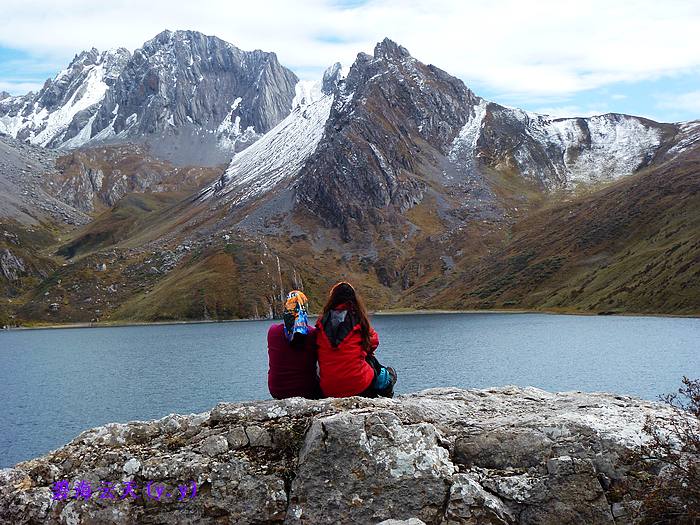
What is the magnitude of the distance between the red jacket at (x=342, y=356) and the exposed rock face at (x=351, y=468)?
95 cm

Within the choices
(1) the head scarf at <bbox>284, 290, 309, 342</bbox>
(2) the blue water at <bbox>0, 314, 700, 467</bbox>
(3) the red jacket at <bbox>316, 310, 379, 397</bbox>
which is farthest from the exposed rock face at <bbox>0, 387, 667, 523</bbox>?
(2) the blue water at <bbox>0, 314, 700, 467</bbox>

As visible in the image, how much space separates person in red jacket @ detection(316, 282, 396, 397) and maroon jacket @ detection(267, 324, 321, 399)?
1.63 feet

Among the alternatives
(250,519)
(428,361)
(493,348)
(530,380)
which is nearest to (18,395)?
(428,361)

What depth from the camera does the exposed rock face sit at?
1024 centimetres

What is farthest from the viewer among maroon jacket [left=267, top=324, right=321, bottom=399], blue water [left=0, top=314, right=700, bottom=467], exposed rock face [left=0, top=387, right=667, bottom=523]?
blue water [left=0, top=314, right=700, bottom=467]

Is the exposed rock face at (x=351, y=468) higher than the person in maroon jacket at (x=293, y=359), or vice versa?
the person in maroon jacket at (x=293, y=359)

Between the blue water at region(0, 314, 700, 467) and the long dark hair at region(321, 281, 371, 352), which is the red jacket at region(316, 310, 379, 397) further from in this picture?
the blue water at region(0, 314, 700, 467)

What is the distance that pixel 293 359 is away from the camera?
13180mm

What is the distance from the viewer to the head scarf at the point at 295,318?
1275 centimetres

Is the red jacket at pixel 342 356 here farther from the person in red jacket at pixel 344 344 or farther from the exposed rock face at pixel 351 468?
the exposed rock face at pixel 351 468

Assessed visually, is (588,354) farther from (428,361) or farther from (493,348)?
(428,361)

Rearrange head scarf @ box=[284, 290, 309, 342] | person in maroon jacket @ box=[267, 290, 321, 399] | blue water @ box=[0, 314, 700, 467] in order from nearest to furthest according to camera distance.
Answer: head scarf @ box=[284, 290, 309, 342]
person in maroon jacket @ box=[267, 290, 321, 399]
blue water @ box=[0, 314, 700, 467]

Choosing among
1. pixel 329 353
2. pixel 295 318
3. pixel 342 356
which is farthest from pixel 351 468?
pixel 295 318

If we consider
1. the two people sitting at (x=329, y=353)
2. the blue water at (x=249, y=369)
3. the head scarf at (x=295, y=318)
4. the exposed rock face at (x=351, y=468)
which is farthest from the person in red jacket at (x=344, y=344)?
the blue water at (x=249, y=369)
